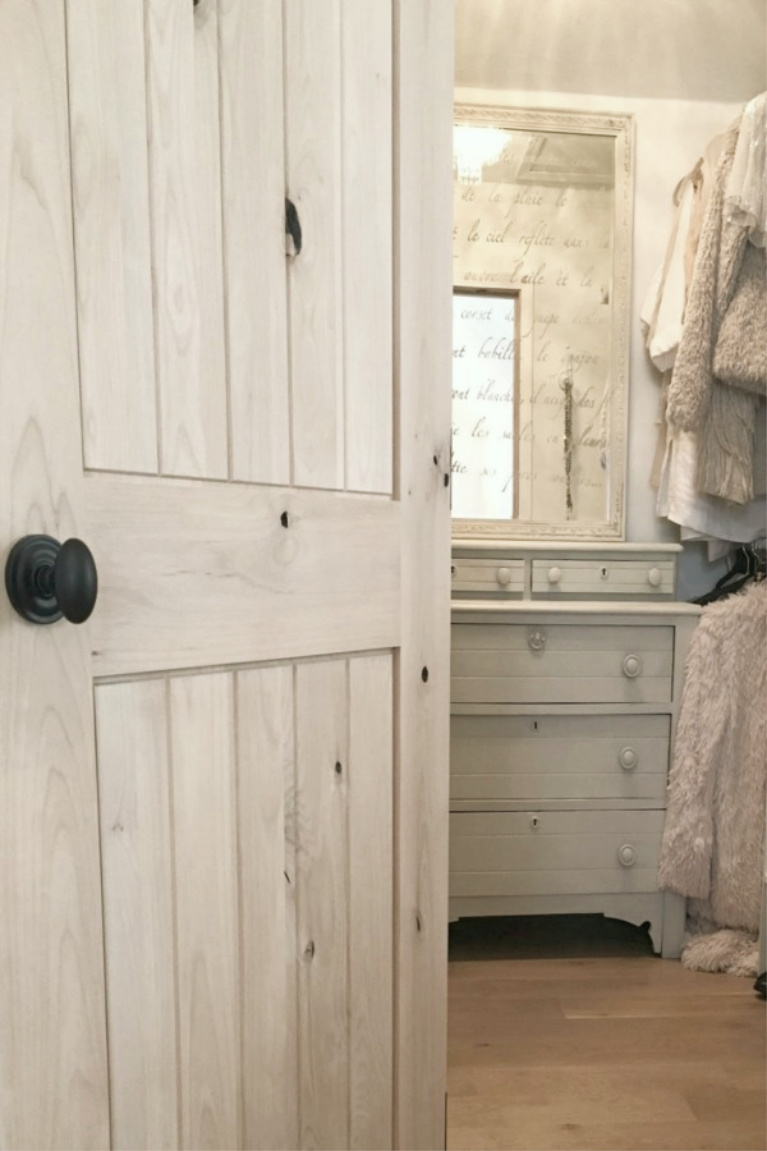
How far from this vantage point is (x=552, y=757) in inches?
67.9

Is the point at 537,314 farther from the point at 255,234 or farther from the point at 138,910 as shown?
the point at 138,910

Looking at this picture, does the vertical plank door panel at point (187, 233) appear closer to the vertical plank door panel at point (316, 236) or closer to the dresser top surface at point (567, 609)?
the vertical plank door panel at point (316, 236)

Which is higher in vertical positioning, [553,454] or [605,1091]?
[553,454]

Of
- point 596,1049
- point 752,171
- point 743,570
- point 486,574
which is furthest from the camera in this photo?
point 743,570

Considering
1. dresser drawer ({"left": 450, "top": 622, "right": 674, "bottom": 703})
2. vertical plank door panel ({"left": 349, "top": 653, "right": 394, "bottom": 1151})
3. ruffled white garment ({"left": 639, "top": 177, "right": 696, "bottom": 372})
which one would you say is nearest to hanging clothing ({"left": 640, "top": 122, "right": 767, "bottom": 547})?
ruffled white garment ({"left": 639, "top": 177, "right": 696, "bottom": 372})

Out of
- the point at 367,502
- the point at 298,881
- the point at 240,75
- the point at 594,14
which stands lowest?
the point at 298,881

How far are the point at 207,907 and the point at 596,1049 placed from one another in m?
1.19

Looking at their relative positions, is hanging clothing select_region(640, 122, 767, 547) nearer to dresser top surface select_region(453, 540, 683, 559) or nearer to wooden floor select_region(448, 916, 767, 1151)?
dresser top surface select_region(453, 540, 683, 559)

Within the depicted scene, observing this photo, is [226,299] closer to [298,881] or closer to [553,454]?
[298,881]

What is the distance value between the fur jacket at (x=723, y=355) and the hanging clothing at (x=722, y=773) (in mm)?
379

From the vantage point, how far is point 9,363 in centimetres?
52

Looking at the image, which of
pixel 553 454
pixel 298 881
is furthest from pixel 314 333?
pixel 553 454

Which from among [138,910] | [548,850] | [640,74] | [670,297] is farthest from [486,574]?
[640,74]

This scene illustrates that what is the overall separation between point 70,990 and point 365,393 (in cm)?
62
